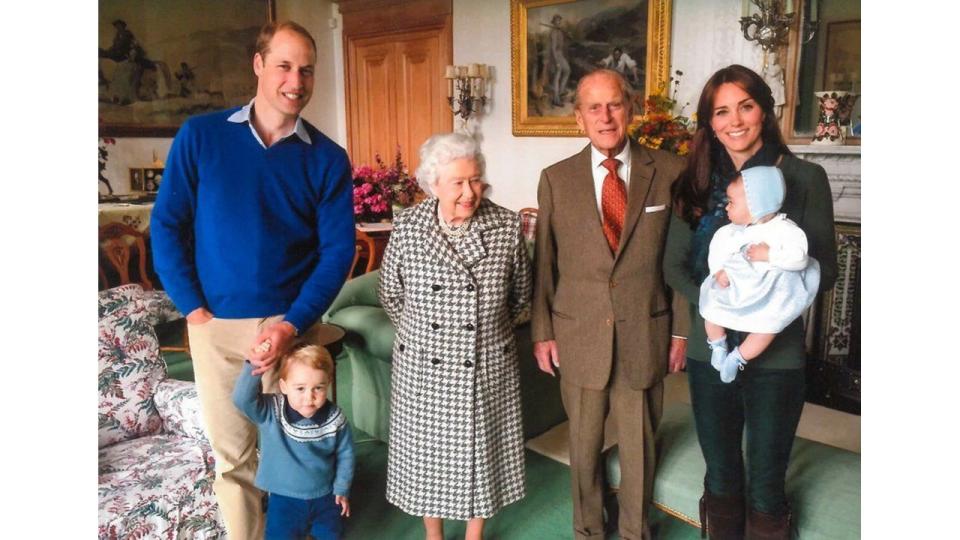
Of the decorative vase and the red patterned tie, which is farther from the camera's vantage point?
the red patterned tie

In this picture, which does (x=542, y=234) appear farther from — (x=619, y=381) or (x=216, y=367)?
(x=216, y=367)

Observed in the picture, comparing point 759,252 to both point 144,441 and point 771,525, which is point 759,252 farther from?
point 144,441

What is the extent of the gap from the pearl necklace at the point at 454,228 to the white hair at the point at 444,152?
3.4 inches

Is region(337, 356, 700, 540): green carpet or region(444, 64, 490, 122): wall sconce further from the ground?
region(444, 64, 490, 122): wall sconce

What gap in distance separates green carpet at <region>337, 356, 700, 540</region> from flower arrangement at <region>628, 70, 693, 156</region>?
0.80m

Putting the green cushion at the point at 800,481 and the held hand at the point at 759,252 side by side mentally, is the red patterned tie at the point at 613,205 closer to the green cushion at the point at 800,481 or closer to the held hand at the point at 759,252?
the held hand at the point at 759,252

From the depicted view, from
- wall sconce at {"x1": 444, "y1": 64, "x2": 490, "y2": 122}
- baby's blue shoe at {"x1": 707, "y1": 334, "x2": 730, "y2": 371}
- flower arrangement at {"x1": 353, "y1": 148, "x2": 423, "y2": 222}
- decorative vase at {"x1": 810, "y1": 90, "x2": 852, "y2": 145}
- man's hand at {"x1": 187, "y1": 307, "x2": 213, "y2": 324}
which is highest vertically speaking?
wall sconce at {"x1": 444, "y1": 64, "x2": 490, "y2": 122}

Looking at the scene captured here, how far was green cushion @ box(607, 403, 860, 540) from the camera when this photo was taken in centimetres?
131

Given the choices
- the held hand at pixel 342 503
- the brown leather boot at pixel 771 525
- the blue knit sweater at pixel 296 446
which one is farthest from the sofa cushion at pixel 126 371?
the brown leather boot at pixel 771 525

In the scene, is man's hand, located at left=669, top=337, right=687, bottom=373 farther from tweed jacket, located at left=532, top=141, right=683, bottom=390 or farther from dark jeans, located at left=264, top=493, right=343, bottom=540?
dark jeans, located at left=264, top=493, right=343, bottom=540

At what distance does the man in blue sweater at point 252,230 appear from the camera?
3.74ft

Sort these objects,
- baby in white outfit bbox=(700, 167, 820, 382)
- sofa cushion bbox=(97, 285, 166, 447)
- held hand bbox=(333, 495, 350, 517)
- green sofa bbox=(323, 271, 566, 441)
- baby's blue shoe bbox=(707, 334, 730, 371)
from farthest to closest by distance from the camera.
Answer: green sofa bbox=(323, 271, 566, 441), sofa cushion bbox=(97, 285, 166, 447), held hand bbox=(333, 495, 350, 517), baby's blue shoe bbox=(707, 334, 730, 371), baby in white outfit bbox=(700, 167, 820, 382)

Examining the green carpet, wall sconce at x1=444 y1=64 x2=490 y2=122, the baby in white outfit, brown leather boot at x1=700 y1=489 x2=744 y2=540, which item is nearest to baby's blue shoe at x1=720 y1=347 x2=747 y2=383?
the baby in white outfit

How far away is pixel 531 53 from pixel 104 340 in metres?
1.05
